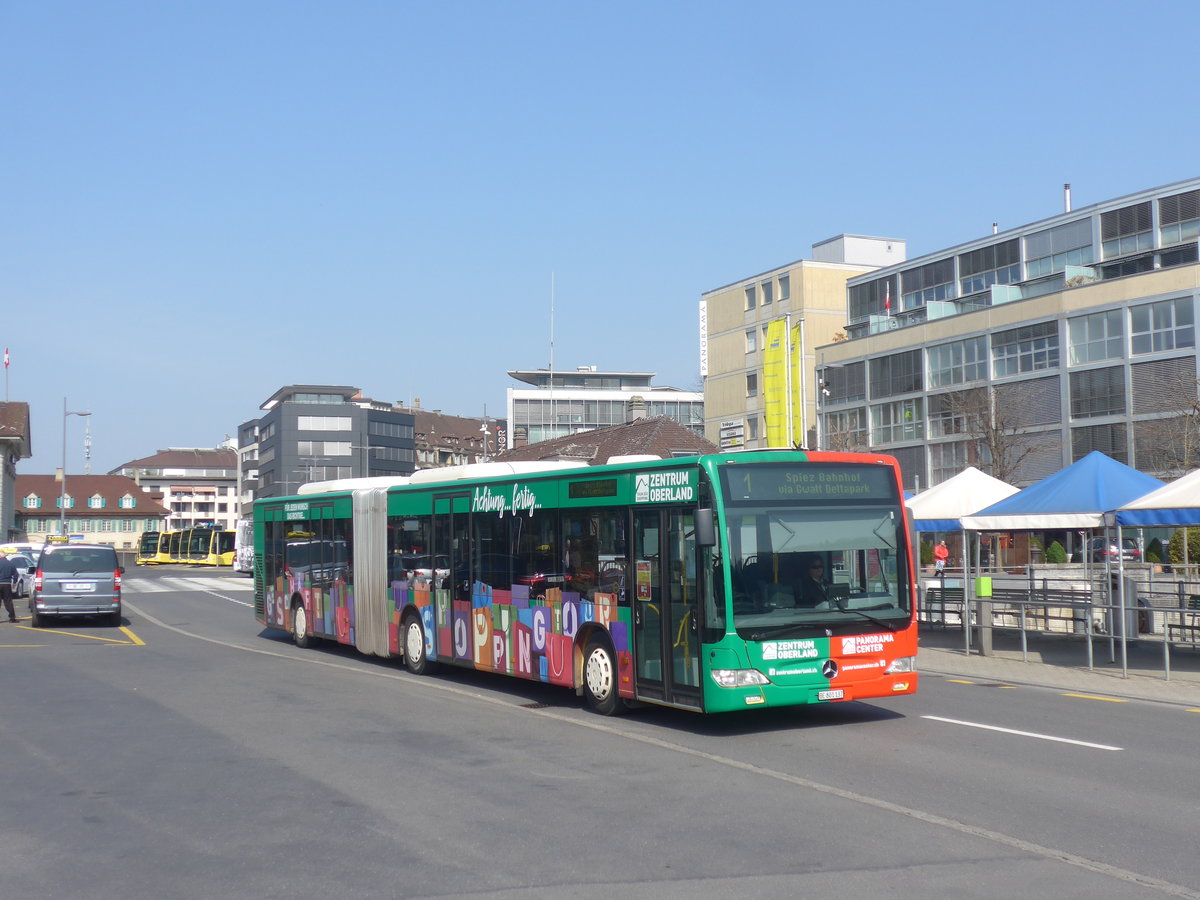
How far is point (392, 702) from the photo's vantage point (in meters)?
14.5

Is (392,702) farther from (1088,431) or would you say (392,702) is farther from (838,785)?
(1088,431)

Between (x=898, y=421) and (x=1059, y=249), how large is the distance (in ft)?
43.8

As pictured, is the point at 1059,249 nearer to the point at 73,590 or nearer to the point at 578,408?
the point at 73,590

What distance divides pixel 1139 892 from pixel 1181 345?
178 ft

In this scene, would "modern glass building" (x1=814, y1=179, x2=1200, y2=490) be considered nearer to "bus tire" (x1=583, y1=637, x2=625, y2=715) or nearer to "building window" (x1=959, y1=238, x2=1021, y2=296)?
"building window" (x1=959, y1=238, x2=1021, y2=296)

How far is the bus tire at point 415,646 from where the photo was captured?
17.9 metres

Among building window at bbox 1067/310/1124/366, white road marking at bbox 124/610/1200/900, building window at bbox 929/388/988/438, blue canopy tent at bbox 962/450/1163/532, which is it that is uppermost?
building window at bbox 1067/310/1124/366

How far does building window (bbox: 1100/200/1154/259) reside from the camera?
60562 mm

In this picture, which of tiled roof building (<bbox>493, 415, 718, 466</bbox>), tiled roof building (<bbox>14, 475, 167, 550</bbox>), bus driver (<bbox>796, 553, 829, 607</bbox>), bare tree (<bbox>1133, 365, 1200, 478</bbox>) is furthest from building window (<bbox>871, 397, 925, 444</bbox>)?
tiled roof building (<bbox>14, 475, 167, 550</bbox>)

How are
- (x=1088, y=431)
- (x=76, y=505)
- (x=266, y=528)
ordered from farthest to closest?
1. (x=76, y=505)
2. (x=1088, y=431)
3. (x=266, y=528)

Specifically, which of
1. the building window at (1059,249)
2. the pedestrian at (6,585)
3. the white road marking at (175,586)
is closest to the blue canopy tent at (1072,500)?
the pedestrian at (6,585)

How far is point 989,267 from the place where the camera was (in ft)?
229

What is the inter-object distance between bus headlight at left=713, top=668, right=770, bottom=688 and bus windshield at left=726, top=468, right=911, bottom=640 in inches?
13.3

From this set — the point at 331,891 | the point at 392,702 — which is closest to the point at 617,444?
the point at 392,702
